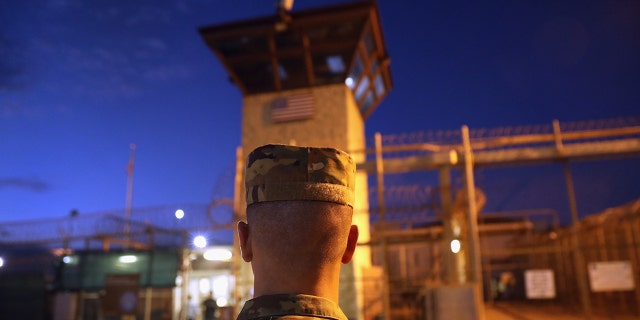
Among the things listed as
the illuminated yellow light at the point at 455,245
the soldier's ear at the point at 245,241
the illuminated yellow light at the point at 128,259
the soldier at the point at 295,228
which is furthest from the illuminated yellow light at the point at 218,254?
the soldier at the point at 295,228

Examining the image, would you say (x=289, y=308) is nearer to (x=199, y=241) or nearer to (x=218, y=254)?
(x=199, y=241)

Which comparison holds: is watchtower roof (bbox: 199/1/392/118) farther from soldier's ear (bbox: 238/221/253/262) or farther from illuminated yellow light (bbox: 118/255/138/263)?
soldier's ear (bbox: 238/221/253/262)

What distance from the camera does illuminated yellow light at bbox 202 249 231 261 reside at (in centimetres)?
1788

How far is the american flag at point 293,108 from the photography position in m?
14.8

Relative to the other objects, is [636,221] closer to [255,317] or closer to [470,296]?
[470,296]

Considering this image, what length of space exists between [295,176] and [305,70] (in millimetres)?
13702

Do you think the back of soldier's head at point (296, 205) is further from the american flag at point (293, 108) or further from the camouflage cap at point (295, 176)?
the american flag at point (293, 108)

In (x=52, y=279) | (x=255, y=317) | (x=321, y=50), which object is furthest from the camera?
(x=52, y=279)

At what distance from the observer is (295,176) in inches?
62.6

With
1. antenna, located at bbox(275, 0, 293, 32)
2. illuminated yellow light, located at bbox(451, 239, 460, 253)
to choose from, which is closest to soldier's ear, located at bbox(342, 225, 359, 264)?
illuminated yellow light, located at bbox(451, 239, 460, 253)

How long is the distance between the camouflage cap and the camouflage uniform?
316 mm

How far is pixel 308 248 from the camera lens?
1.57 metres

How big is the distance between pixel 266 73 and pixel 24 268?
500 inches

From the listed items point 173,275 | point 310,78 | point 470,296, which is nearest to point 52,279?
point 173,275
